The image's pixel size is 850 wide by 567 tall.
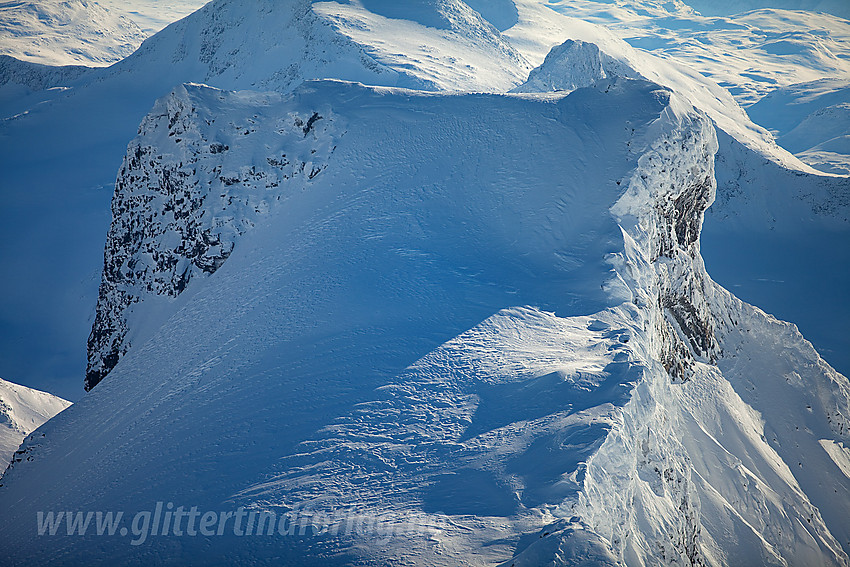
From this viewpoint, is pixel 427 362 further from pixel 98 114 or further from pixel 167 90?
pixel 98 114

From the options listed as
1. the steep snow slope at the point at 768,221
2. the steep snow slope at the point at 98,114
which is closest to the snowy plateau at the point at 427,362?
the steep snow slope at the point at 98,114

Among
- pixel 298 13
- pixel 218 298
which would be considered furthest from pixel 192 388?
pixel 298 13

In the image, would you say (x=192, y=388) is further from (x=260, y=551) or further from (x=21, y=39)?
(x=21, y=39)

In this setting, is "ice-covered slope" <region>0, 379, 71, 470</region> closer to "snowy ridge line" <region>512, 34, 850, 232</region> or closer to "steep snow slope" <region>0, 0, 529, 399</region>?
"steep snow slope" <region>0, 0, 529, 399</region>

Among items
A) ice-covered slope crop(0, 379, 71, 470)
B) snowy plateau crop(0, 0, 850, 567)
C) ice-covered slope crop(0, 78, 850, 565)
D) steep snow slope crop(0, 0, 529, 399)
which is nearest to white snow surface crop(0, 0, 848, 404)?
steep snow slope crop(0, 0, 529, 399)

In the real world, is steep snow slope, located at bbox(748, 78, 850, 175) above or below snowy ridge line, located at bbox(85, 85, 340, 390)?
above

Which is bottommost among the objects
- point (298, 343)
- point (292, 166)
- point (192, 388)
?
point (192, 388)
